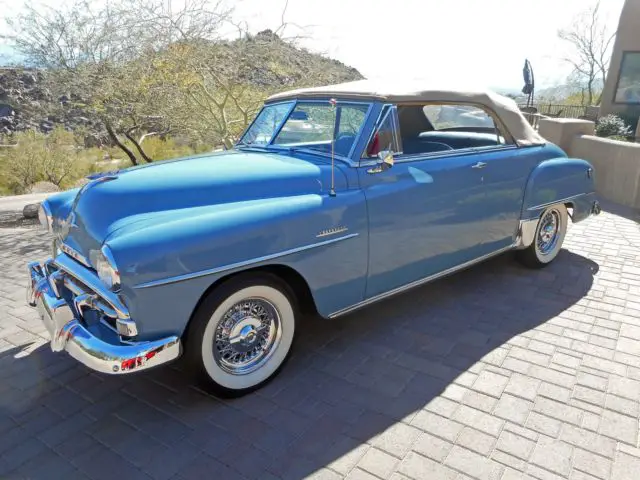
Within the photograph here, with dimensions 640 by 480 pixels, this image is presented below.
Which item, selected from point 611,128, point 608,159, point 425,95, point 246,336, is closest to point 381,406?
point 246,336

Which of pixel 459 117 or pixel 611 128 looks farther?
pixel 611 128

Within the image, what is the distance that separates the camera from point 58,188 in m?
12.7

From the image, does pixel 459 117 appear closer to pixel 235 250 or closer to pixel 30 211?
pixel 235 250

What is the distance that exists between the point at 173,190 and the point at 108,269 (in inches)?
26.6

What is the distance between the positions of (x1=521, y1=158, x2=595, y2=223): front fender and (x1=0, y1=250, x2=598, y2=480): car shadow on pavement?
1029mm

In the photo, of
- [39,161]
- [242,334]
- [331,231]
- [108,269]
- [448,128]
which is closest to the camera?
[108,269]

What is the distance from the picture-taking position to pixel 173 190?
269 centimetres

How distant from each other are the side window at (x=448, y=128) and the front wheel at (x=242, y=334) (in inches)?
73.2

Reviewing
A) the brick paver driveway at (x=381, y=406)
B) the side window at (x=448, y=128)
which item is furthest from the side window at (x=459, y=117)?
the brick paver driveway at (x=381, y=406)

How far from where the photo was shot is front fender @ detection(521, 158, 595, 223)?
4.19 metres

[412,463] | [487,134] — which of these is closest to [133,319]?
[412,463]

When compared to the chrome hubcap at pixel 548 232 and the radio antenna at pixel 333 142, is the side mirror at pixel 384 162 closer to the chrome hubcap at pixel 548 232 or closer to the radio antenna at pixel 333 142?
the radio antenna at pixel 333 142

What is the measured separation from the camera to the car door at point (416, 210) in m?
3.07

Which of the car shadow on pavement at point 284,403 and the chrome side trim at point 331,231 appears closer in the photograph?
the car shadow on pavement at point 284,403
